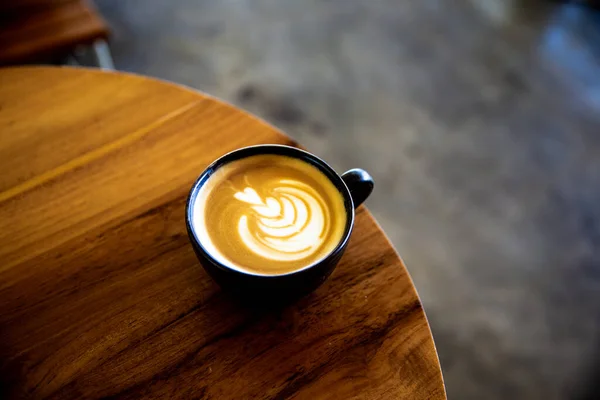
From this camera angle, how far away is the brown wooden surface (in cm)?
113

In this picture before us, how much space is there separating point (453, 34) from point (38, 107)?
153 centimetres

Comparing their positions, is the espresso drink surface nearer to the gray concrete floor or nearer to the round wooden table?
the round wooden table

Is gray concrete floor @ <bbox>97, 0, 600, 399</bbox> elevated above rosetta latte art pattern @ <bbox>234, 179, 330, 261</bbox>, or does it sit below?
below

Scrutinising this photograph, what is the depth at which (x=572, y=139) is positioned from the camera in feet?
5.19

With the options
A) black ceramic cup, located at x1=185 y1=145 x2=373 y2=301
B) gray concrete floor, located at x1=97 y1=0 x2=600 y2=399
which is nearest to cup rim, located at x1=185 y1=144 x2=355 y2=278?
black ceramic cup, located at x1=185 y1=145 x2=373 y2=301

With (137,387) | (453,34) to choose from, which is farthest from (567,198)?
(137,387)

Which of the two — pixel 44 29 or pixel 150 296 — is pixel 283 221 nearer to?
pixel 150 296

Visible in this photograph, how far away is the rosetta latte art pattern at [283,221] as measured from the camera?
1.72 ft

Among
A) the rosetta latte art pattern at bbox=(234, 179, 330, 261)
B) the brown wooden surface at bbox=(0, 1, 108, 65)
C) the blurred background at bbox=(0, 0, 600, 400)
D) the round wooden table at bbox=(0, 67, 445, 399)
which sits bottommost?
the blurred background at bbox=(0, 0, 600, 400)

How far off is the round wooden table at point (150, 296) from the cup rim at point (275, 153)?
9 centimetres

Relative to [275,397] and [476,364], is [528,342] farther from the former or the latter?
[275,397]

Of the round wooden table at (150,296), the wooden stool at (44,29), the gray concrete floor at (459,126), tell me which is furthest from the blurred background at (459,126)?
the round wooden table at (150,296)

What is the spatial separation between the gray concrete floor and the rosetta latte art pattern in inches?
29.2

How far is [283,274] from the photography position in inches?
18.6
